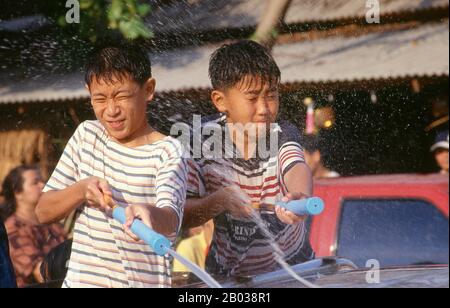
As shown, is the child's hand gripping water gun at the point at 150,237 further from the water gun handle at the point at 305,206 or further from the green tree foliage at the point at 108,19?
the green tree foliage at the point at 108,19

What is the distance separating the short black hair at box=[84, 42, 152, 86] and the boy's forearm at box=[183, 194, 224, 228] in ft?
0.80

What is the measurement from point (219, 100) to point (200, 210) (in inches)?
9.3

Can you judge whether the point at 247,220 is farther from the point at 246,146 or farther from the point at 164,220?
the point at 164,220

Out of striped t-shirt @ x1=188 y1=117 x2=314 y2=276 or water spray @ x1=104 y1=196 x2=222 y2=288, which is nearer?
water spray @ x1=104 y1=196 x2=222 y2=288

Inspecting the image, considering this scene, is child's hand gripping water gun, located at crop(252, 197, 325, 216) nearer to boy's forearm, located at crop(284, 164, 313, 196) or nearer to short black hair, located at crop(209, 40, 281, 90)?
boy's forearm, located at crop(284, 164, 313, 196)

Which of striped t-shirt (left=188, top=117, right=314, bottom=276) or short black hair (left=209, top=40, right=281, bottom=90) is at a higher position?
short black hair (left=209, top=40, right=281, bottom=90)

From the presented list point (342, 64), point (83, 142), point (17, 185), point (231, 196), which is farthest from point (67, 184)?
point (342, 64)

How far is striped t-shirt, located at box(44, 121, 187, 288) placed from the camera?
1515 millimetres

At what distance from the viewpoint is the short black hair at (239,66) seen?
1728 mm

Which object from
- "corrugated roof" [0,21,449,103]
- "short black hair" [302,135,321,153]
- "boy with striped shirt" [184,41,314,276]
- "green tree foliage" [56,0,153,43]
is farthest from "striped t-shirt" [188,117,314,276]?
"green tree foliage" [56,0,153,43]

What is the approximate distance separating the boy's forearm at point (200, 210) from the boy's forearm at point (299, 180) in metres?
0.14

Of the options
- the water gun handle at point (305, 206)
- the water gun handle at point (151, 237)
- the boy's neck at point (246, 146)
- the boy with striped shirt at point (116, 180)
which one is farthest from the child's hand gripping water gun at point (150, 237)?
the boy's neck at point (246, 146)

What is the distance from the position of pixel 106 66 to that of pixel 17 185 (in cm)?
61

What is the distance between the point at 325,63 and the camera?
2.56 metres
